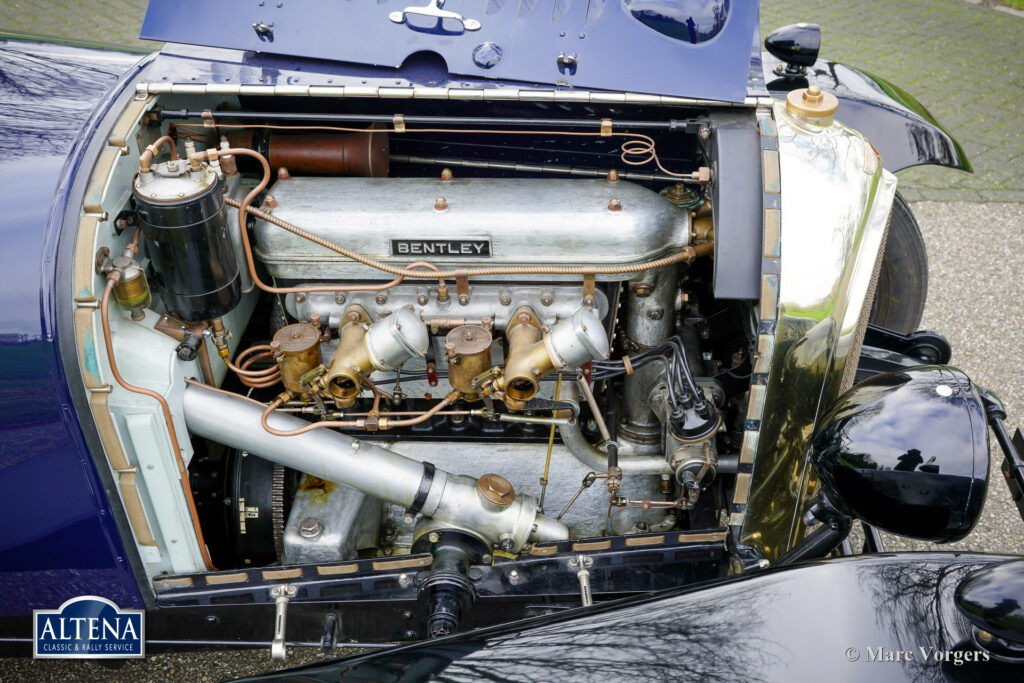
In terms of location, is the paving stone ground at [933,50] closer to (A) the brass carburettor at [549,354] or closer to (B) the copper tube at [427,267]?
(B) the copper tube at [427,267]

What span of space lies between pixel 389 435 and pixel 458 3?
1281 mm

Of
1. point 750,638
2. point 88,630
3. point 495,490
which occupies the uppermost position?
point 750,638

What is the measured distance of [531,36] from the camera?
2547mm

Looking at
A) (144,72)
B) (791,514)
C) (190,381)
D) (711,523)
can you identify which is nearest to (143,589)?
(190,381)

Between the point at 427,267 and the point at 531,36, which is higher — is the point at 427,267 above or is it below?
below

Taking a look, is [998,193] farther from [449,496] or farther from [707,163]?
[449,496]

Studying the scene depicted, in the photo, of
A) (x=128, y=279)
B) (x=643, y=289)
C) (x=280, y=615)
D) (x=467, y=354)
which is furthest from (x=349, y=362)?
(x=643, y=289)

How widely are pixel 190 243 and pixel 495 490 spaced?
1012mm

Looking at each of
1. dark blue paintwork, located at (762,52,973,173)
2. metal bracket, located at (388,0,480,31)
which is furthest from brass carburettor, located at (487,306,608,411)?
dark blue paintwork, located at (762,52,973,173)

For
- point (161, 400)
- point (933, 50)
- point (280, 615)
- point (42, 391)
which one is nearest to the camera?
point (42, 391)

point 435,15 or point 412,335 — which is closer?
point 412,335

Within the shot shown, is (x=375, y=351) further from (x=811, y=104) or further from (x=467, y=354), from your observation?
(x=811, y=104)

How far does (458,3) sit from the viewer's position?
2.61m

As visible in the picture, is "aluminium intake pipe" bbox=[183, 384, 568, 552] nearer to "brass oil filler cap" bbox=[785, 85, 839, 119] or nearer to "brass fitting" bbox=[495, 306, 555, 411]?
"brass fitting" bbox=[495, 306, 555, 411]
